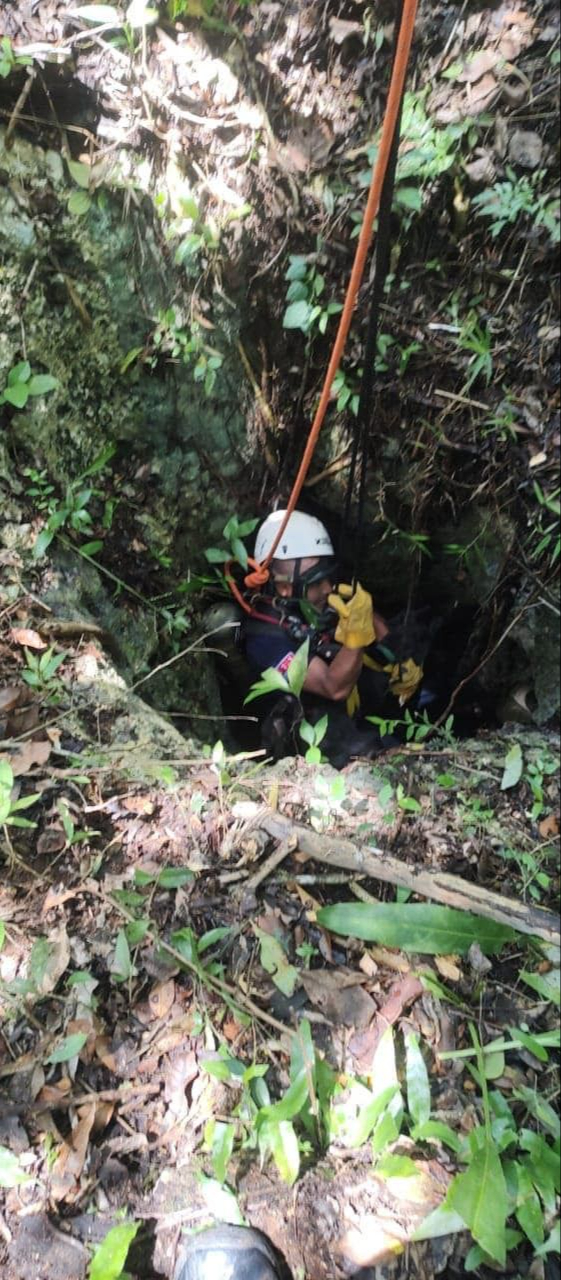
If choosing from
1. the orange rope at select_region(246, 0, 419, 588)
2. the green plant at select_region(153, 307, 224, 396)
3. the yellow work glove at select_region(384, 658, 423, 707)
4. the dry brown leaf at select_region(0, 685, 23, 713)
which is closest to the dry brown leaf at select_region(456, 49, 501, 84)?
the orange rope at select_region(246, 0, 419, 588)

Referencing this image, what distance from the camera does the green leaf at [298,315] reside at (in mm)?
3225

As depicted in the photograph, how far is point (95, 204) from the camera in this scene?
2656mm

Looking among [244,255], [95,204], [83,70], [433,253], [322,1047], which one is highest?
[83,70]

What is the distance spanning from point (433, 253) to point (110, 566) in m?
2.18

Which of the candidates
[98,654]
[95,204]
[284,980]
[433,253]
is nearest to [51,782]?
[98,654]

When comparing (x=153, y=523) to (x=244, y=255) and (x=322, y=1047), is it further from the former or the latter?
(x=322, y=1047)

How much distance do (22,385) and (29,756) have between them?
4.77ft

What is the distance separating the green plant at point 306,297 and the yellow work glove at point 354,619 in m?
1.36

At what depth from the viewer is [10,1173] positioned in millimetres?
1329

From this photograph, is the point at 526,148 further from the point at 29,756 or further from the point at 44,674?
the point at 29,756

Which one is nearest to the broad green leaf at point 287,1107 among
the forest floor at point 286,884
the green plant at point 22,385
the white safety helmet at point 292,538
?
the forest floor at point 286,884

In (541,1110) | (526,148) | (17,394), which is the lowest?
(541,1110)

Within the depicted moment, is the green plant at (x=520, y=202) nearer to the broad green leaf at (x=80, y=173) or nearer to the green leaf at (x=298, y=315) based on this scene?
the green leaf at (x=298, y=315)

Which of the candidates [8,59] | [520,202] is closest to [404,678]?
[520,202]
